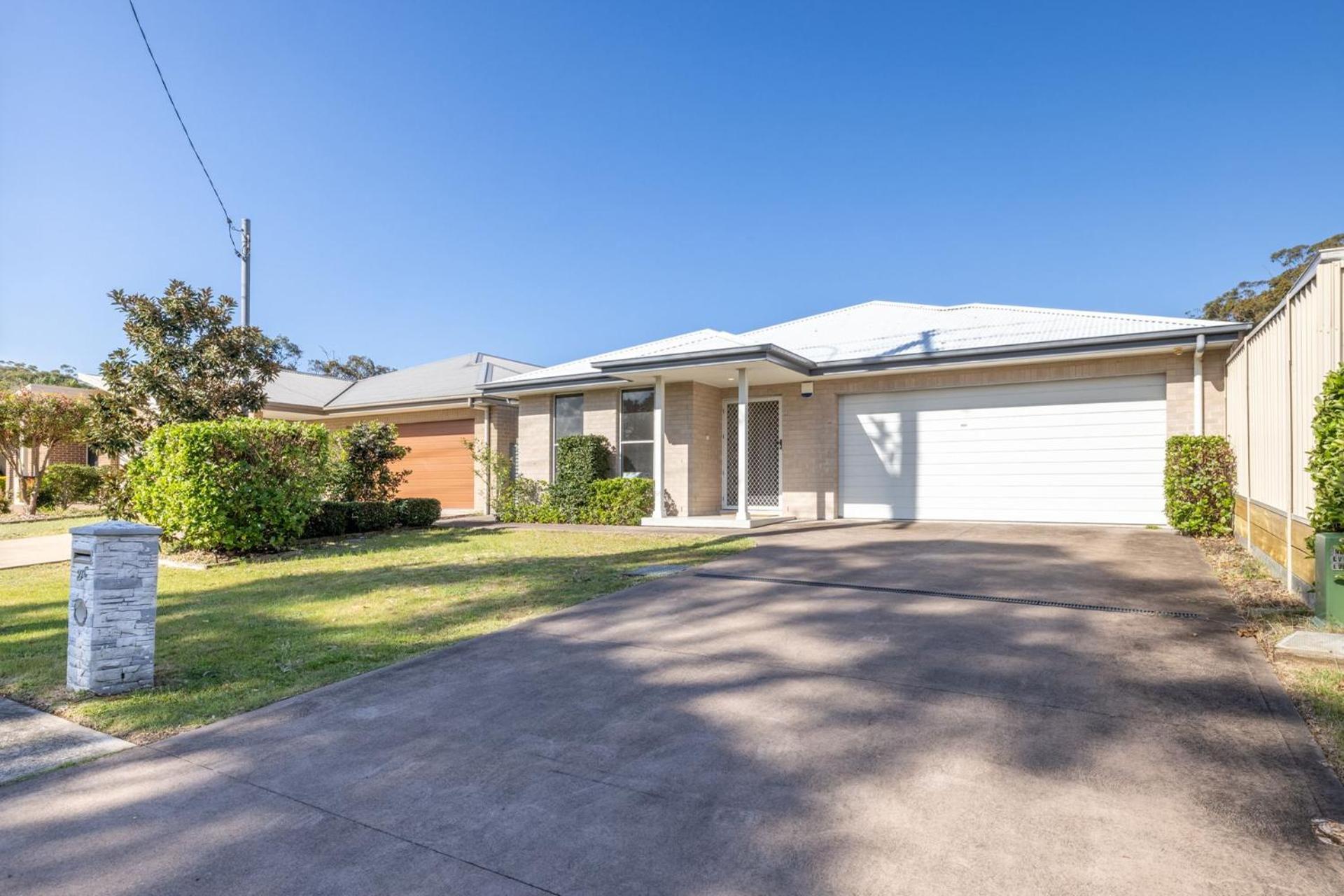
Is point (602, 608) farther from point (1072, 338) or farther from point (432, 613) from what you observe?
point (1072, 338)

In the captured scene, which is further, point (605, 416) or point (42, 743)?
point (605, 416)

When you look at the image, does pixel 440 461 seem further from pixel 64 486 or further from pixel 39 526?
pixel 64 486

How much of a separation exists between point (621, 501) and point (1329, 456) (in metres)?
11.1

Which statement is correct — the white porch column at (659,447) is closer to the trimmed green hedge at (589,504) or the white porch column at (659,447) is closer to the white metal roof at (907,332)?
the trimmed green hedge at (589,504)

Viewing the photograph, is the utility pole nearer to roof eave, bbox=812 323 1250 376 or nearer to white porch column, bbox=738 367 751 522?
white porch column, bbox=738 367 751 522

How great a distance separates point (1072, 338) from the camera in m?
11.1

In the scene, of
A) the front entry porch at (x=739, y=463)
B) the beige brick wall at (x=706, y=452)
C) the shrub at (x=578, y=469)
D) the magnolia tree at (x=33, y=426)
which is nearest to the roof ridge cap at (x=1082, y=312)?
the front entry porch at (x=739, y=463)

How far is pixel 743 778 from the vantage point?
2969mm

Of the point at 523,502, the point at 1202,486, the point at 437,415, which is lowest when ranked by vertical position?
the point at 523,502

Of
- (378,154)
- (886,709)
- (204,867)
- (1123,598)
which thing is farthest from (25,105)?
(1123,598)

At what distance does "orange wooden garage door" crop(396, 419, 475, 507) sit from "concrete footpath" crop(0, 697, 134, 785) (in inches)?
599

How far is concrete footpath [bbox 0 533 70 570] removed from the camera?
10217 mm

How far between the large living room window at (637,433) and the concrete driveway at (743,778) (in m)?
9.94

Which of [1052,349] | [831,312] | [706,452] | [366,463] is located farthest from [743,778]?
[831,312]
